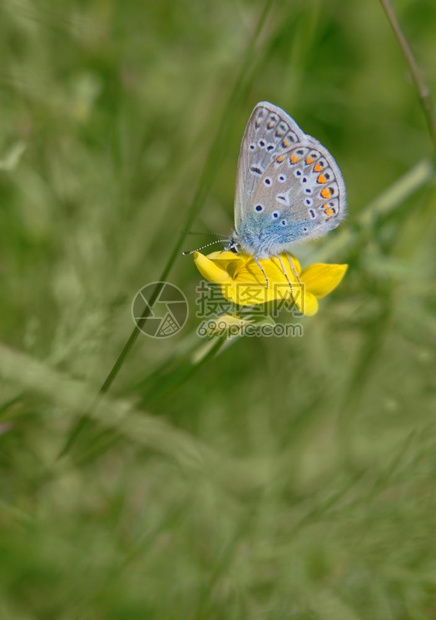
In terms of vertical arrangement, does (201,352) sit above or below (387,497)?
above

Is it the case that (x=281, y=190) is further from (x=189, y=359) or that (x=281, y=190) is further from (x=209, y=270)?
(x=189, y=359)

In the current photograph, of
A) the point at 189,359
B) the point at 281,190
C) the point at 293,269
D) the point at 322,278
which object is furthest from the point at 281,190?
the point at 189,359

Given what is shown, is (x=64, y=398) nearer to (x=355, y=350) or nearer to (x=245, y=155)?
(x=245, y=155)

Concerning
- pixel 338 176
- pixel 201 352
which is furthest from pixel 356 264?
pixel 201 352

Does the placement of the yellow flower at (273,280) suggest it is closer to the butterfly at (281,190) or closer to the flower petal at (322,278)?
the flower petal at (322,278)
